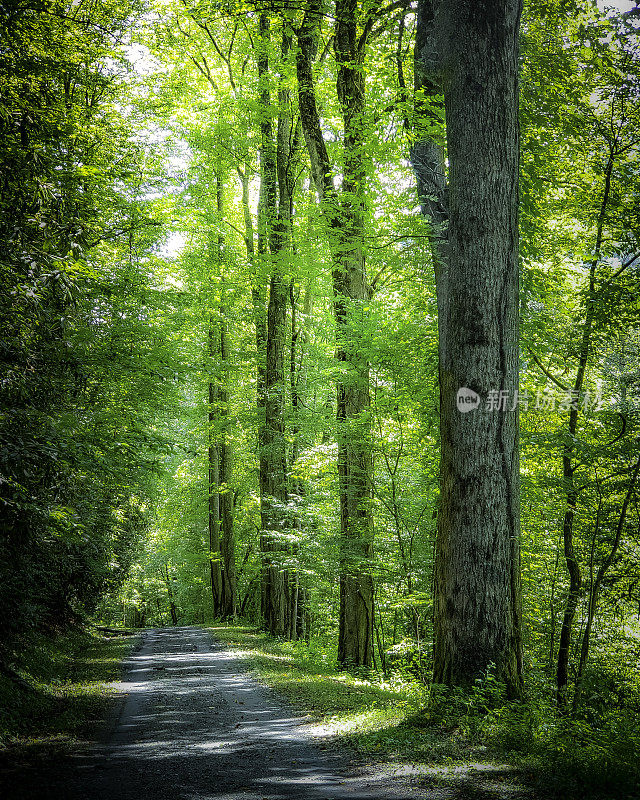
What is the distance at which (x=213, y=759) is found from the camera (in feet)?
17.2

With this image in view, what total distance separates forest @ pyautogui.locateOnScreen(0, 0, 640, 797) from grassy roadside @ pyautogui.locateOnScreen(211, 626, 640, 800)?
0.15ft

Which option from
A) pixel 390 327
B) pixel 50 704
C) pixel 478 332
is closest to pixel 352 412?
pixel 390 327

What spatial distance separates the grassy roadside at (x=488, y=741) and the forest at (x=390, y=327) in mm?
45

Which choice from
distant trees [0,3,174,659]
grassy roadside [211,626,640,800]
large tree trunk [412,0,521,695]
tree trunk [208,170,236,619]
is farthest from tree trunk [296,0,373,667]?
tree trunk [208,170,236,619]

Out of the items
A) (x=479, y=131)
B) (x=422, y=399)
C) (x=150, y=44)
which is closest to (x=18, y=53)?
(x=479, y=131)

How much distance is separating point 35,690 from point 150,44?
16.9 meters

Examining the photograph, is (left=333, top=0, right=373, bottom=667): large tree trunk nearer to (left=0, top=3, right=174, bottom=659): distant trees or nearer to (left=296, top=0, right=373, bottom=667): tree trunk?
(left=296, top=0, right=373, bottom=667): tree trunk

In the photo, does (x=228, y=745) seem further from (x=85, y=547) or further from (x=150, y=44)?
(x=150, y=44)

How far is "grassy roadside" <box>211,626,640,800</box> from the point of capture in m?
3.91

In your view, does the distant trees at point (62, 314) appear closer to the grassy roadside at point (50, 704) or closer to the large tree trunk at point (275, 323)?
the grassy roadside at point (50, 704)

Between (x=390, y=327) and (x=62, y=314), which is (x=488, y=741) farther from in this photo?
(x=390, y=327)

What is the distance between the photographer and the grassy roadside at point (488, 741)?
391 centimetres

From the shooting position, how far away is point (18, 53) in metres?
7.39

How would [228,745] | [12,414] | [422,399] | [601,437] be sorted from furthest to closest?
[601,437], [422,399], [228,745], [12,414]
